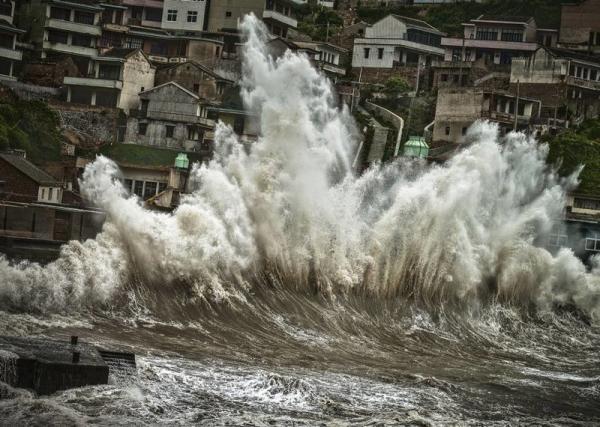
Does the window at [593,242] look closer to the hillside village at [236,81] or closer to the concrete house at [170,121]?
the hillside village at [236,81]

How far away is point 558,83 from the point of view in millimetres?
90500

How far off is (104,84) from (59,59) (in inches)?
190

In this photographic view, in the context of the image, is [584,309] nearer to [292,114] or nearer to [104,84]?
[292,114]

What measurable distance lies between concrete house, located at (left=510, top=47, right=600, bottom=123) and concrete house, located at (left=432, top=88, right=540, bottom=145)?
5.78 ft

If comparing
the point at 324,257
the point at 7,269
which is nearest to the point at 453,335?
the point at 324,257

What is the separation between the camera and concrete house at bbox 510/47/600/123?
90.1 metres

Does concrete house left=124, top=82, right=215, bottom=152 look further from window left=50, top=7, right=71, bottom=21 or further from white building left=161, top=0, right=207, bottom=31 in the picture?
white building left=161, top=0, right=207, bottom=31

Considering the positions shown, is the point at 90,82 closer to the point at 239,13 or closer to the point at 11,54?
the point at 11,54

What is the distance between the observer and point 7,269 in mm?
53156

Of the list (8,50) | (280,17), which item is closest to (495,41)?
(280,17)

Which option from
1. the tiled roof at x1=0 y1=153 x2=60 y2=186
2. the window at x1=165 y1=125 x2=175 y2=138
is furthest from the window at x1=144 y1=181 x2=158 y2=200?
the tiled roof at x1=0 y1=153 x2=60 y2=186

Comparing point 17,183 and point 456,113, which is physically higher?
point 456,113

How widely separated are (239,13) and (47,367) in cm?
6142

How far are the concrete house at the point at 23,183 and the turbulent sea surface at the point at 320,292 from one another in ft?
6.54
